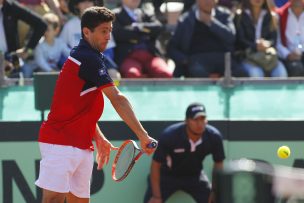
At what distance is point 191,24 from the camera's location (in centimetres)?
958

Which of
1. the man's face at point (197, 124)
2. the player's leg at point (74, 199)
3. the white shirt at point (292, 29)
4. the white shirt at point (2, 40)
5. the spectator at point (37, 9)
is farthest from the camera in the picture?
the white shirt at point (292, 29)

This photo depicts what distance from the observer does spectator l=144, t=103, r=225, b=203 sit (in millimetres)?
8289

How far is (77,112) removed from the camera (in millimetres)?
6297

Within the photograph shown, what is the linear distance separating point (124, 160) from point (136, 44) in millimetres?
3357

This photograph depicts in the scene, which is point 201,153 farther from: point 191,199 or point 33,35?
point 33,35

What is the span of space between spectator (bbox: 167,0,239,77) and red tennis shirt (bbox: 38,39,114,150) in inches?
129

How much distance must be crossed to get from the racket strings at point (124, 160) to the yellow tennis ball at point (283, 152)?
7.90 ft

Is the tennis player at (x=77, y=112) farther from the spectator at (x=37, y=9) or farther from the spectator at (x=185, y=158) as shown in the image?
the spectator at (x=37, y=9)

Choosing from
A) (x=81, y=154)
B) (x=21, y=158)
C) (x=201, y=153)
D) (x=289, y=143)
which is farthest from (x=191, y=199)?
(x=81, y=154)

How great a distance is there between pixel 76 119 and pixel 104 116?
246cm

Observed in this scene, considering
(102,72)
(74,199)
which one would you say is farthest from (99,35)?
(74,199)

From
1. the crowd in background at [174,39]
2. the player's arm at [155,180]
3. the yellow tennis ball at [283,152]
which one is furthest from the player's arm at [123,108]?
the crowd in background at [174,39]

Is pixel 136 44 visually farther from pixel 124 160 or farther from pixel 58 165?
pixel 58 165

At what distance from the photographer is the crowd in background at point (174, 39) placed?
31.2 feet
